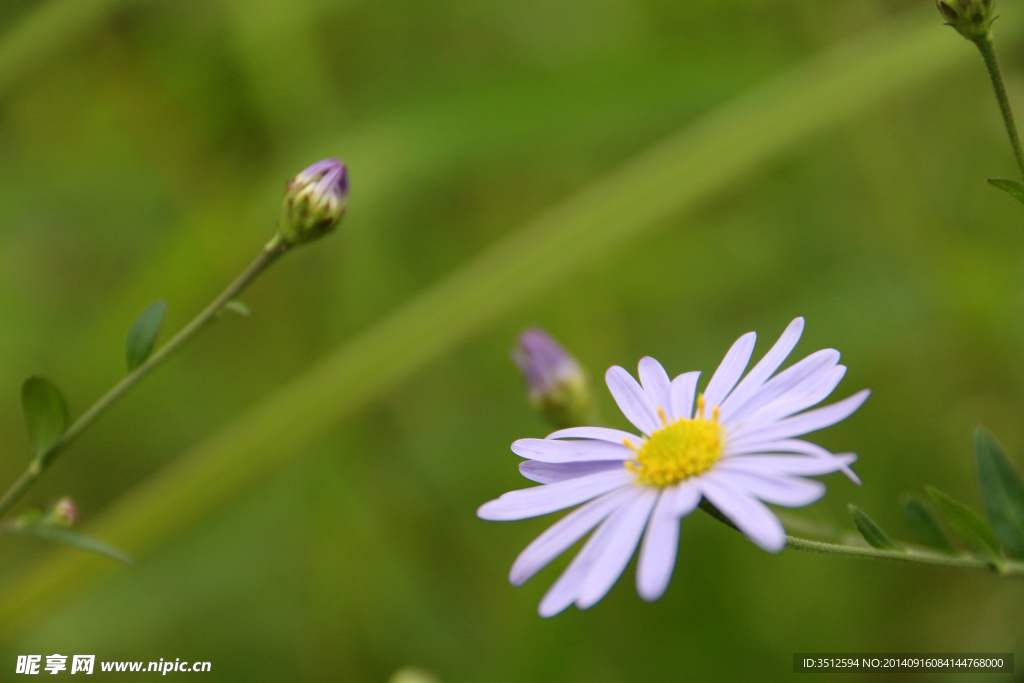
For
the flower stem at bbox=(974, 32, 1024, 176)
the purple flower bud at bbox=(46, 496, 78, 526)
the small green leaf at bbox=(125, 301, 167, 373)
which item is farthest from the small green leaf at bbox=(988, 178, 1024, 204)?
the purple flower bud at bbox=(46, 496, 78, 526)

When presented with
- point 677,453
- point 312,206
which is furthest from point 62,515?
point 677,453

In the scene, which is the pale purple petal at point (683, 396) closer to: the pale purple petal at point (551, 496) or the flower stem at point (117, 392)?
the pale purple petal at point (551, 496)

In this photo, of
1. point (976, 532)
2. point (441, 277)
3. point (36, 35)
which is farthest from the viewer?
point (441, 277)

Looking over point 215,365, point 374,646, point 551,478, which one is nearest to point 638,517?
point 551,478

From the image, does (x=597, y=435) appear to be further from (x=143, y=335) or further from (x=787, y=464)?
(x=143, y=335)

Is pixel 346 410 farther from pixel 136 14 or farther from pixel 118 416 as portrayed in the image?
pixel 136 14

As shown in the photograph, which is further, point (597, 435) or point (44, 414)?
point (44, 414)
